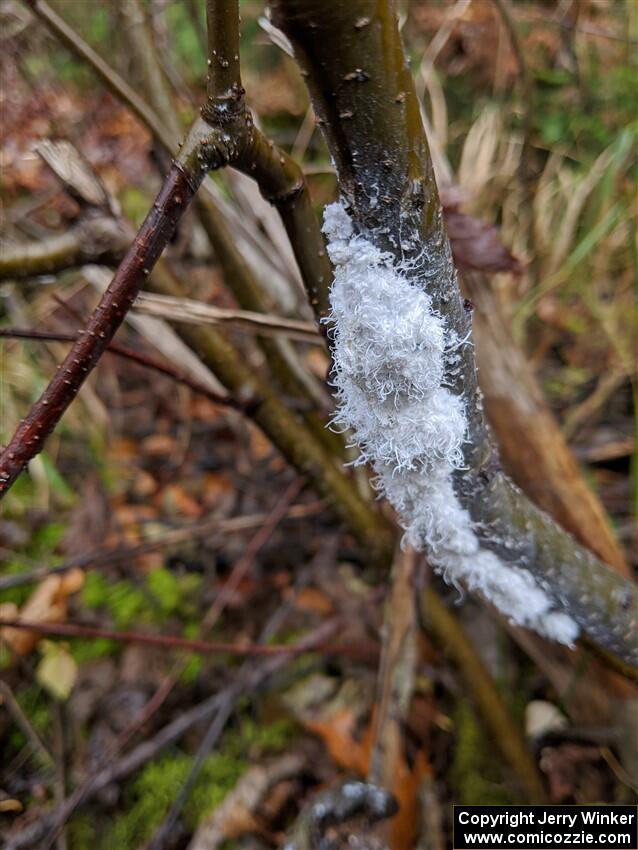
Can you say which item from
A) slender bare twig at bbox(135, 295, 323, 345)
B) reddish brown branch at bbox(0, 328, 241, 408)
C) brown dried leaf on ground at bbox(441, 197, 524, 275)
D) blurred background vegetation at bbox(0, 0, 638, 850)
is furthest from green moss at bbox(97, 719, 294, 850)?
brown dried leaf on ground at bbox(441, 197, 524, 275)

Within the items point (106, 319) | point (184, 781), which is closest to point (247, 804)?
point (184, 781)

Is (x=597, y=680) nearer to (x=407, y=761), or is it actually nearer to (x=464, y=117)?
(x=407, y=761)

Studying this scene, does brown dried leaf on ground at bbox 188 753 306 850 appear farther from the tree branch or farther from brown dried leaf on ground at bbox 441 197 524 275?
brown dried leaf on ground at bbox 441 197 524 275

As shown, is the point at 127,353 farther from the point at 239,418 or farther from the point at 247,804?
the point at 239,418

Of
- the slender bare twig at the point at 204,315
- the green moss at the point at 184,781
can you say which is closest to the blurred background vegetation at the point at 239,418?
the green moss at the point at 184,781

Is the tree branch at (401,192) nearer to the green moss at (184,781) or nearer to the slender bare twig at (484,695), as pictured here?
the slender bare twig at (484,695)

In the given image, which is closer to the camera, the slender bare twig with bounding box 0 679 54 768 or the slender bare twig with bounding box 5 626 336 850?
the slender bare twig with bounding box 5 626 336 850
